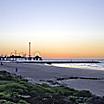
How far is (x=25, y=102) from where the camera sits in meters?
12.6

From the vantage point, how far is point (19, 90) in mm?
15336

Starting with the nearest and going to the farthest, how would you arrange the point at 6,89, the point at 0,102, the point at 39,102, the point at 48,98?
the point at 0,102, the point at 39,102, the point at 48,98, the point at 6,89

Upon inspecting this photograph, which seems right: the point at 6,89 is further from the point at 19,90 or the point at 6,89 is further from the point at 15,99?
the point at 15,99

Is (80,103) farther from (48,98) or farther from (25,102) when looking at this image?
(25,102)

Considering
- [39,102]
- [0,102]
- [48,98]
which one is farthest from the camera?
[48,98]

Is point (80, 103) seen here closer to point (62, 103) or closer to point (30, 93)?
point (62, 103)

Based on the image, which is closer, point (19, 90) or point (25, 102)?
point (25, 102)

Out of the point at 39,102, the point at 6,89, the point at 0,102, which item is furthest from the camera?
the point at 6,89

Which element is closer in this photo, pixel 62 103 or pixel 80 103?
pixel 62 103

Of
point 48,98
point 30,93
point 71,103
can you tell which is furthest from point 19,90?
point 71,103

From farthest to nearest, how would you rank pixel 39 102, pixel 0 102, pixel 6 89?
pixel 6 89, pixel 39 102, pixel 0 102

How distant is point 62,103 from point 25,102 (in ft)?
5.73

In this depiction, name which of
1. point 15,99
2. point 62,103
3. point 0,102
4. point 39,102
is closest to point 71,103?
point 62,103

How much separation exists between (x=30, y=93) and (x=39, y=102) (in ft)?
8.39
